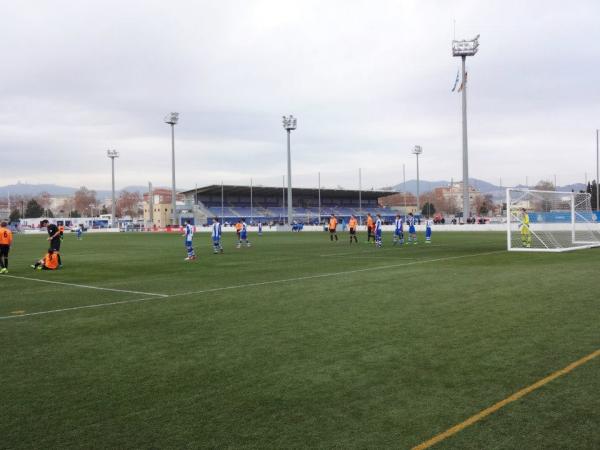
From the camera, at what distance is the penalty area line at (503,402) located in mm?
3973

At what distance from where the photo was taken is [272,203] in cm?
9756

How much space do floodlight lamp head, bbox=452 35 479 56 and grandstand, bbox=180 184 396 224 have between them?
118 ft

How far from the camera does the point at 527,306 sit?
929cm

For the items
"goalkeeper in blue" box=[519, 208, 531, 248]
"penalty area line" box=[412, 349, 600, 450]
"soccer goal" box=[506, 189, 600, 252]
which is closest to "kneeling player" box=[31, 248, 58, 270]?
"penalty area line" box=[412, 349, 600, 450]

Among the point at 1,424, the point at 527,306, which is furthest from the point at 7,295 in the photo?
the point at 527,306

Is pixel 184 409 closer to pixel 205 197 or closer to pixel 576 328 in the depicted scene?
pixel 576 328

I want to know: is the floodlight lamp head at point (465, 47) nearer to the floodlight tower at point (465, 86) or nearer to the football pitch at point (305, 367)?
the floodlight tower at point (465, 86)

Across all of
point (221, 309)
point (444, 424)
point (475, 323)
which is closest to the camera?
point (444, 424)

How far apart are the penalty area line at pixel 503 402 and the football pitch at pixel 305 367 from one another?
4 cm

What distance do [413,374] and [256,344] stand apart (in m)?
2.35

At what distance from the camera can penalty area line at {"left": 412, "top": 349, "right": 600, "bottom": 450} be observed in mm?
3973

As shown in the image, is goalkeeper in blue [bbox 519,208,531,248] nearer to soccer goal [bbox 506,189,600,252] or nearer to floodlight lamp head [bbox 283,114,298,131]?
soccer goal [bbox 506,189,600,252]

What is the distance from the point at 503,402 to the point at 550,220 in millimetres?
27634

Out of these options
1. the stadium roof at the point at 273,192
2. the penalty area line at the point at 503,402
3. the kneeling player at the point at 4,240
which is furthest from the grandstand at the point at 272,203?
the penalty area line at the point at 503,402
